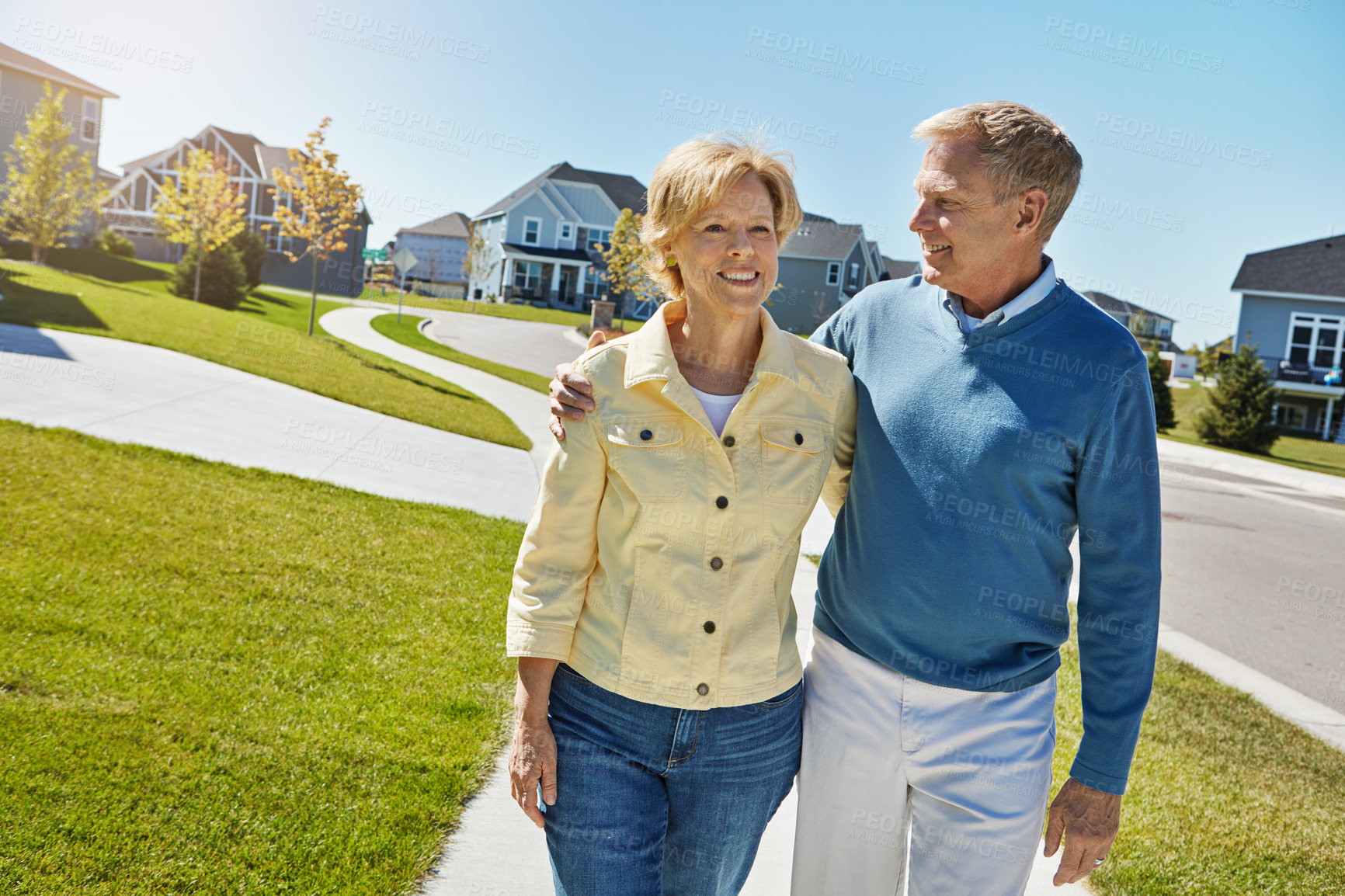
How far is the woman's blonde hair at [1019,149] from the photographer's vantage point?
7.36 feet

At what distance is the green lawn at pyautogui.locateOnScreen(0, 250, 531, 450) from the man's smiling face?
9917mm

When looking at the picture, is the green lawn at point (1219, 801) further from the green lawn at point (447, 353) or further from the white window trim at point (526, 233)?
the white window trim at point (526, 233)

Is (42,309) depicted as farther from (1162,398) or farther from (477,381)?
(1162,398)

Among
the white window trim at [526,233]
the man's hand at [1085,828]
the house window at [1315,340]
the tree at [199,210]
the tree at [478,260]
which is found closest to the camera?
the man's hand at [1085,828]

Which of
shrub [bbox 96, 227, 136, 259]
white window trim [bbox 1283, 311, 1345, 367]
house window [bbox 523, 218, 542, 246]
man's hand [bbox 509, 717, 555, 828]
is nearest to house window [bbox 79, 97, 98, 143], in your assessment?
shrub [bbox 96, 227, 136, 259]

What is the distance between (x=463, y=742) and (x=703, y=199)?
287 cm

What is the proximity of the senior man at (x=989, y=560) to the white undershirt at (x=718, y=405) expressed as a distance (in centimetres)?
33

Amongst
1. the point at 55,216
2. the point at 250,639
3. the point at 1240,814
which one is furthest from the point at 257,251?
the point at 1240,814

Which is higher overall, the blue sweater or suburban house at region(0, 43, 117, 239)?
suburban house at region(0, 43, 117, 239)

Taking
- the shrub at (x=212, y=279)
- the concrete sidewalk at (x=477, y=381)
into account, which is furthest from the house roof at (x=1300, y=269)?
the shrub at (x=212, y=279)

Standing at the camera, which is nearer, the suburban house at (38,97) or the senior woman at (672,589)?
A: the senior woman at (672,589)

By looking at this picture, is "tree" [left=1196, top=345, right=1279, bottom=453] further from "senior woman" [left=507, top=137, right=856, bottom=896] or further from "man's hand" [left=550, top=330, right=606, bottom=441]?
"man's hand" [left=550, top=330, right=606, bottom=441]

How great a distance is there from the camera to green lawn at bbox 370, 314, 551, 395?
70.6ft

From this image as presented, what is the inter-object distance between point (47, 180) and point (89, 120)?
58.3 ft
